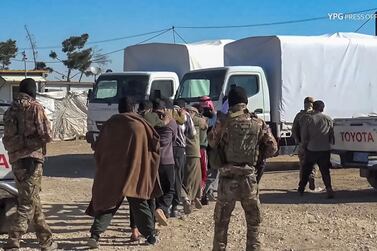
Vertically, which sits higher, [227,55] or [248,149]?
[227,55]

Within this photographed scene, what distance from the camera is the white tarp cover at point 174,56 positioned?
1659cm

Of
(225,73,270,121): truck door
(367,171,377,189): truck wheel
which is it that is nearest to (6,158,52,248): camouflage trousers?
(367,171,377,189): truck wheel

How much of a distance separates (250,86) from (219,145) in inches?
332

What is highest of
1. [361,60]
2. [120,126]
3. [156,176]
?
[361,60]

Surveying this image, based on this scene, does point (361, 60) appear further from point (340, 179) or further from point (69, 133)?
point (69, 133)

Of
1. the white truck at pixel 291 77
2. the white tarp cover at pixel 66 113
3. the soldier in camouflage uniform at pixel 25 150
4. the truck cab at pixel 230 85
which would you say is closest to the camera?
the soldier in camouflage uniform at pixel 25 150

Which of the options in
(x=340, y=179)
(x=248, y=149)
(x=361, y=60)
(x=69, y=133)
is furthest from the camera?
(x=69, y=133)

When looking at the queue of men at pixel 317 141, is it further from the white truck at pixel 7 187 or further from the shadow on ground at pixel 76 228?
the white truck at pixel 7 187

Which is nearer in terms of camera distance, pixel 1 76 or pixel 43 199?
pixel 43 199

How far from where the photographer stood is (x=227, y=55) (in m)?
16.3

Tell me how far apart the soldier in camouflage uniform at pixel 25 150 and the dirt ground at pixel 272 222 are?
657 millimetres

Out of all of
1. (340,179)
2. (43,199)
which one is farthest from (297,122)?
(43,199)

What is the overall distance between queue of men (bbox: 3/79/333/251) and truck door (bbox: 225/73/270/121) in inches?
188

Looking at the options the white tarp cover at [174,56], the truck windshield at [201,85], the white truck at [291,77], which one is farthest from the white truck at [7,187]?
the white tarp cover at [174,56]
